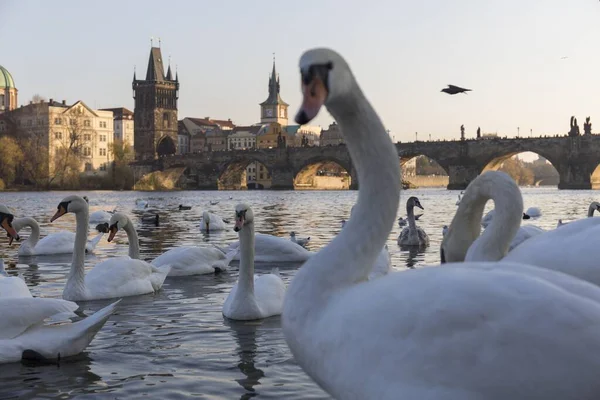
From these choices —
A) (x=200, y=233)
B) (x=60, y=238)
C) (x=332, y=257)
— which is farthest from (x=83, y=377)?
(x=200, y=233)

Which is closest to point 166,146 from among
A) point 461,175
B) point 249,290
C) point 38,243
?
point 461,175

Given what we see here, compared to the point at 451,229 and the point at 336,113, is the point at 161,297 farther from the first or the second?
the point at 336,113

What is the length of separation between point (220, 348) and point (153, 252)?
25.4 ft

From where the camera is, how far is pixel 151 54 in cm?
13112

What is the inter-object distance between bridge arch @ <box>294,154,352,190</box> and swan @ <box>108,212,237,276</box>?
72.2 metres

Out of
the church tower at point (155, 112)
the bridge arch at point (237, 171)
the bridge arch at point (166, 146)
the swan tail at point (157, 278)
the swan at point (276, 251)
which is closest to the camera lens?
the swan tail at point (157, 278)

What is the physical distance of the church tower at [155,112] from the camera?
126 m

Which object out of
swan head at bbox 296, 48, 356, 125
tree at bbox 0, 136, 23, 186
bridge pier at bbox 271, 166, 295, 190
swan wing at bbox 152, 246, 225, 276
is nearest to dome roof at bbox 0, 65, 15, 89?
bridge pier at bbox 271, 166, 295, 190

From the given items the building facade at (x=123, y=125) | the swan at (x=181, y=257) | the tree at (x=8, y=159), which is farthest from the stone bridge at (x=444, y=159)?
the swan at (x=181, y=257)

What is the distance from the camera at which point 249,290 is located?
6.66 m

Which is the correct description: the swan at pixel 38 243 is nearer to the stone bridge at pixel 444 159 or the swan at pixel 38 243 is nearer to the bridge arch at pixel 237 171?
the stone bridge at pixel 444 159

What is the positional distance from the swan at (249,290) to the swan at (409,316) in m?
3.89

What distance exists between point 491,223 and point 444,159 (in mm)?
77983

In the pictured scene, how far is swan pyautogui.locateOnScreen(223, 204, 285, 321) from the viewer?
6.55m
